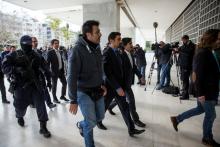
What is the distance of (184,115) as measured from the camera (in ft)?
10.4

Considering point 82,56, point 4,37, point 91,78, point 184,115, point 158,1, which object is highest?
point 158,1

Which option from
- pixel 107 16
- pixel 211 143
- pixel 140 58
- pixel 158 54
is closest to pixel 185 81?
pixel 158 54

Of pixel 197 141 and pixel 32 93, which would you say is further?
pixel 32 93

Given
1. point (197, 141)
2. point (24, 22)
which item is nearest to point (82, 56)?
point (197, 141)

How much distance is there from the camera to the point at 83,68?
2.32 metres

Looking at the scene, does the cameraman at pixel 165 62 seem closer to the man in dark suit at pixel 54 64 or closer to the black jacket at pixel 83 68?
the man in dark suit at pixel 54 64

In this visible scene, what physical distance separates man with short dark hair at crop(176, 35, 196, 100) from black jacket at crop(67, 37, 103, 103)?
3.52 meters

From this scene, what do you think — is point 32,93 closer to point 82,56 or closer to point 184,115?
point 82,56

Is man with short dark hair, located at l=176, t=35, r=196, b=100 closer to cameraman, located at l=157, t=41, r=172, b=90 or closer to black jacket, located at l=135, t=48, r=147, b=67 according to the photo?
cameraman, located at l=157, t=41, r=172, b=90

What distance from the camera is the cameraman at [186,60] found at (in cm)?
538

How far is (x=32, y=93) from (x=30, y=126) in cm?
78

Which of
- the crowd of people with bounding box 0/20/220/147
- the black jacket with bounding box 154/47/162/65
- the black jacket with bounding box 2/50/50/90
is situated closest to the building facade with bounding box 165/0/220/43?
the black jacket with bounding box 154/47/162/65

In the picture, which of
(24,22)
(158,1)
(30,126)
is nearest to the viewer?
(30,126)

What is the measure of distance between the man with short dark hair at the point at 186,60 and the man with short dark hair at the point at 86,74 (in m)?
3.52
